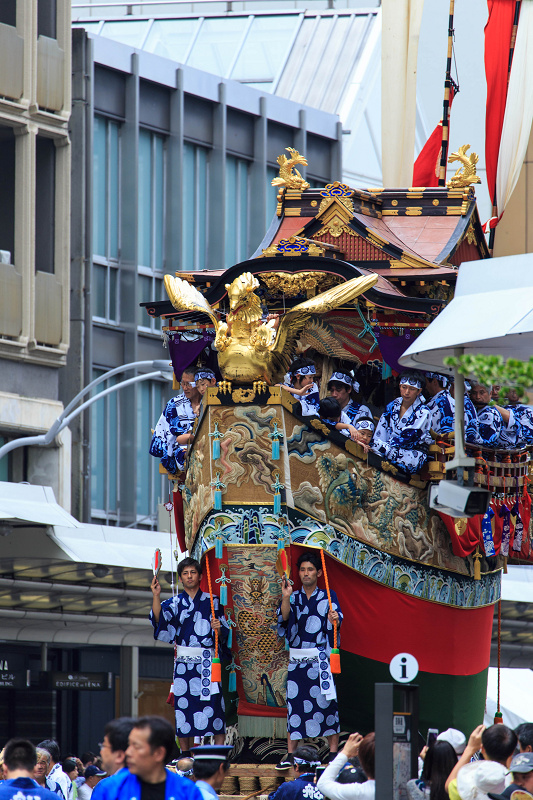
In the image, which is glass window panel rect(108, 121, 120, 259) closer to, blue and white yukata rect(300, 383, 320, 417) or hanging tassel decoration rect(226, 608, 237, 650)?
blue and white yukata rect(300, 383, 320, 417)

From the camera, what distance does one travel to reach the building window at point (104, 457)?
94.6ft

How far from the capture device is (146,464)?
2991 cm

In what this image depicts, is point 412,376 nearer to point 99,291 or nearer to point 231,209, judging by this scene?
point 99,291

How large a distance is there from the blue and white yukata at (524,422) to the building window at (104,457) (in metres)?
17.2

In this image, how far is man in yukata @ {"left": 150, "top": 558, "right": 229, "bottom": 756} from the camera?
36.4 feet

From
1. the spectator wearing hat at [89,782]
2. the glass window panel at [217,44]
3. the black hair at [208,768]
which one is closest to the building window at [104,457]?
the glass window panel at [217,44]

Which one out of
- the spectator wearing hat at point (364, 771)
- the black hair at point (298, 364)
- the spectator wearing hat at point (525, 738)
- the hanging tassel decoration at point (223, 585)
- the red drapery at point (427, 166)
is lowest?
the spectator wearing hat at point (364, 771)

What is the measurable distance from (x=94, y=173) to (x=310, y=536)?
18921mm

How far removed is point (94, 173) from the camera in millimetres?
29016

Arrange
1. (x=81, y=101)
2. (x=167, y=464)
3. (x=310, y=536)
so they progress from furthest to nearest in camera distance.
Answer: (x=81, y=101) < (x=167, y=464) < (x=310, y=536)

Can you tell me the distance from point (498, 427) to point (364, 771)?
485cm

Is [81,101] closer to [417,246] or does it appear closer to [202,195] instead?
[202,195]

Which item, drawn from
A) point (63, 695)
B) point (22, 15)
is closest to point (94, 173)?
point (22, 15)

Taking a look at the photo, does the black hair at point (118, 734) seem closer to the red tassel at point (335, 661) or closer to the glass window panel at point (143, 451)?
the red tassel at point (335, 661)
